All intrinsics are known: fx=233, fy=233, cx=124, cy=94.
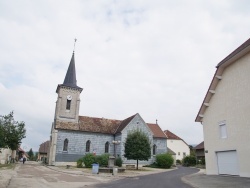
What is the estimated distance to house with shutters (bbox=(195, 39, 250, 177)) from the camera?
17062 mm

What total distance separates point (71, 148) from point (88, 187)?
27.3 metres

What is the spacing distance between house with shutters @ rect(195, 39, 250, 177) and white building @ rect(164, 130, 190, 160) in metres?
42.2

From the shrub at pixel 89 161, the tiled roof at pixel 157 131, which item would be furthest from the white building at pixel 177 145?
the shrub at pixel 89 161

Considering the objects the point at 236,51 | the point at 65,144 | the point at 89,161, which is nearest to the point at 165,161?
the point at 89,161

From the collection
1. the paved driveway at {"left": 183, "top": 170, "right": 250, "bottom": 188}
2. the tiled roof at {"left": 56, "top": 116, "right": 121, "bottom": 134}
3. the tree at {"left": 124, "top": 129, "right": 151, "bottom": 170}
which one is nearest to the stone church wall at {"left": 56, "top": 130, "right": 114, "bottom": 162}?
the tiled roof at {"left": 56, "top": 116, "right": 121, "bottom": 134}

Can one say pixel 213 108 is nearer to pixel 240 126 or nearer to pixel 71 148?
pixel 240 126

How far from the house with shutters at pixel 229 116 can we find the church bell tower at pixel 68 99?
27.4m

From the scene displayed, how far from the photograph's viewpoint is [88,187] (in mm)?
13703

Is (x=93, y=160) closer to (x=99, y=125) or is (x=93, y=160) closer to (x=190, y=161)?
(x=99, y=125)

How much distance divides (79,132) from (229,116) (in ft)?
92.4

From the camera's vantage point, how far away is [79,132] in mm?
41125

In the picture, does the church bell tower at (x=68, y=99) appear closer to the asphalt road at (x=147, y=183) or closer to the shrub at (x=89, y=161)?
the shrub at (x=89, y=161)

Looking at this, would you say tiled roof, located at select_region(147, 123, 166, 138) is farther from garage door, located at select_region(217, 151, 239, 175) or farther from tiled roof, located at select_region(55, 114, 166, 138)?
garage door, located at select_region(217, 151, 239, 175)

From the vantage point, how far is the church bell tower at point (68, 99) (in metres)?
43.4
